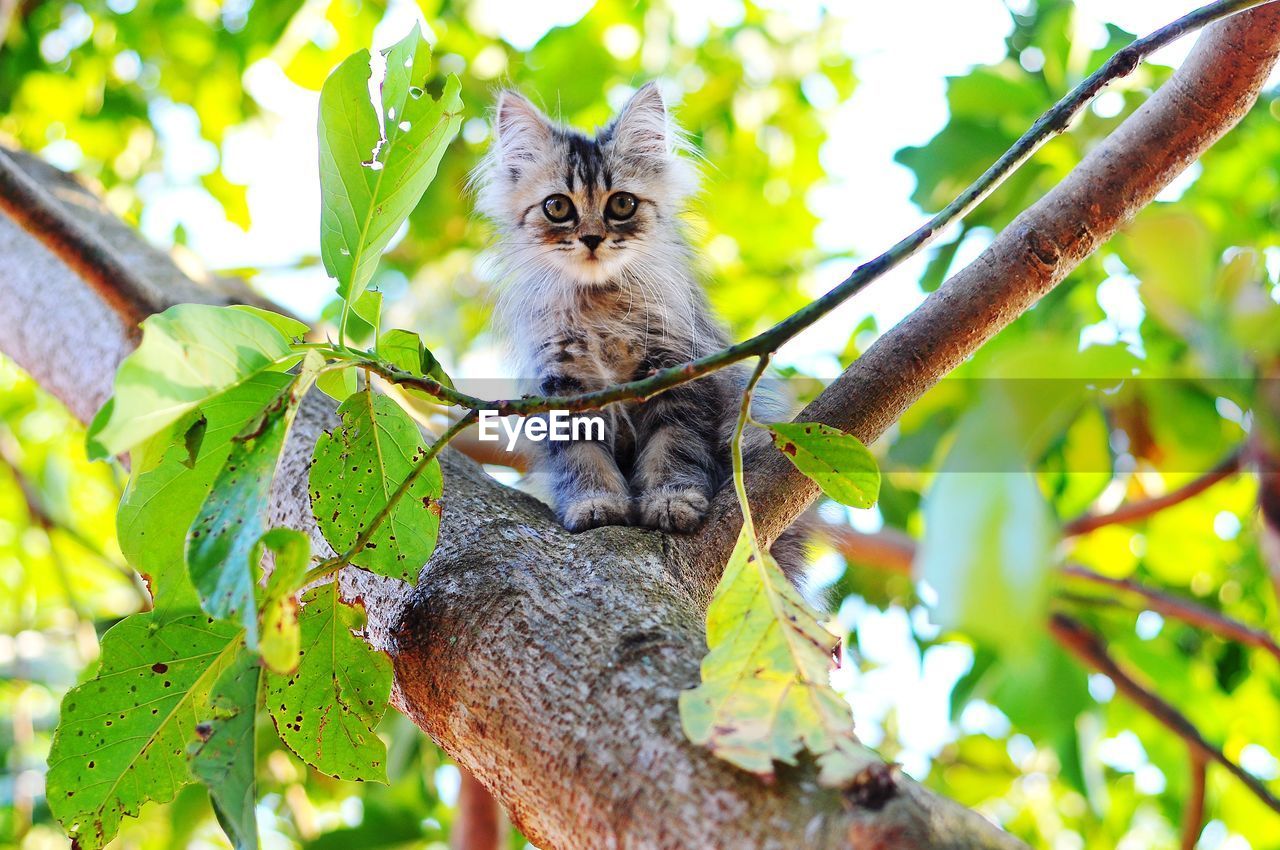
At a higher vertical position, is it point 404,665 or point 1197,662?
point 1197,662

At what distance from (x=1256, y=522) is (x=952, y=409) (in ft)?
3.31

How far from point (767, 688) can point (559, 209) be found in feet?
8.67

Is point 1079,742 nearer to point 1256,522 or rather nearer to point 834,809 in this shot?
point 1256,522

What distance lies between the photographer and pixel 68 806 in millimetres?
1432

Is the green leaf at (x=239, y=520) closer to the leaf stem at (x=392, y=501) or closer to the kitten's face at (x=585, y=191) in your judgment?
the leaf stem at (x=392, y=501)

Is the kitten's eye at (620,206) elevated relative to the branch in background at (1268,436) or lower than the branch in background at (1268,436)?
elevated

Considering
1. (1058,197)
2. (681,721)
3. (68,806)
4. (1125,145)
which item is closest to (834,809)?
(681,721)

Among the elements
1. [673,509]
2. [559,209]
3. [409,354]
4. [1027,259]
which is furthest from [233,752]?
[559,209]

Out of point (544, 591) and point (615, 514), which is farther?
point (615, 514)

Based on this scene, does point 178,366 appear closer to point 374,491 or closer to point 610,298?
point 374,491

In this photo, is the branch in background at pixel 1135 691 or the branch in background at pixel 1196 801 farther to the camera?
the branch in background at pixel 1196 801

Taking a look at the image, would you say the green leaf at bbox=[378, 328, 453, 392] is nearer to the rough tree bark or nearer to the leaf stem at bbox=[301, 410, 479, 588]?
the leaf stem at bbox=[301, 410, 479, 588]

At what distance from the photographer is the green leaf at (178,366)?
1.06 m

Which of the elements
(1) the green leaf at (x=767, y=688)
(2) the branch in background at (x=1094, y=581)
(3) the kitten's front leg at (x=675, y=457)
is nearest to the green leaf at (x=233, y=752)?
(1) the green leaf at (x=767, y=688)
